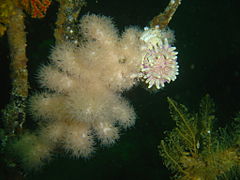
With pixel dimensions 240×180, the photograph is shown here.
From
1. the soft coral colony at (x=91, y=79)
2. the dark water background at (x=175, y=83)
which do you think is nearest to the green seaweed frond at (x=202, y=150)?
the soft coral colony at (x=91, y=79)

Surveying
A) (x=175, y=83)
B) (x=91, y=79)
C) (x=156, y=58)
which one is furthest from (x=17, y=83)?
(x=175, y=83)

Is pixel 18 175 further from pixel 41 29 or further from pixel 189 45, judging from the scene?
pixel 189 45

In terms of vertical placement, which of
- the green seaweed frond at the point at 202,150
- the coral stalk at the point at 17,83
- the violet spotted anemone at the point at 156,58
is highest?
the coral stalk at the point at 17,83

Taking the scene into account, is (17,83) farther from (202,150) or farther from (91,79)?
(202,150)

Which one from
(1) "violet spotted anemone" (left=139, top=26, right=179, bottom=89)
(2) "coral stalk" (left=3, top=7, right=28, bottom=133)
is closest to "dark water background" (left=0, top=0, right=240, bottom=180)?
(2) "coral stalk" (left=3, top=7, right=28, bottom=133)

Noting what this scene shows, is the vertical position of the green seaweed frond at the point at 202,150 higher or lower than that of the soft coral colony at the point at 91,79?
lower

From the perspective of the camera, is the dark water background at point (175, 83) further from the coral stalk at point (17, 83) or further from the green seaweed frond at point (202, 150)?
the green seaweed frond at point (202, 150)

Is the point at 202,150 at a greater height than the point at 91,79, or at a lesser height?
lesser
